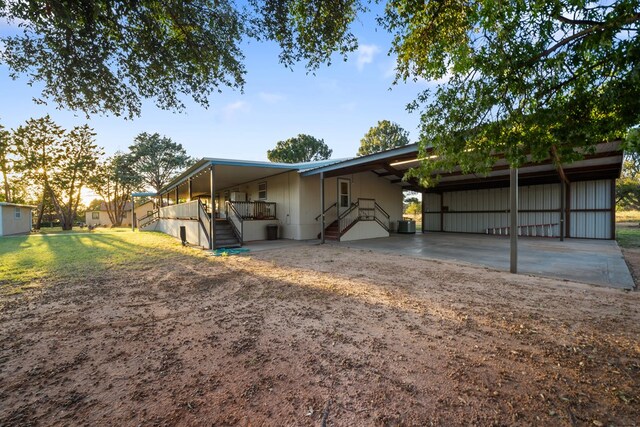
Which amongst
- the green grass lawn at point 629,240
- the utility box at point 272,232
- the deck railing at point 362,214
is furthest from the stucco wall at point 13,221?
the green grass lawn at point 629,240

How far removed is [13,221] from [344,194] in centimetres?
2552

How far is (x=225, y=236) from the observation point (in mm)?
11781

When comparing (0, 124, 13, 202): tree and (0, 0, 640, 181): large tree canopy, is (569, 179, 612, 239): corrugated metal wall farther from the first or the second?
(0, 124, 13, 202): tree

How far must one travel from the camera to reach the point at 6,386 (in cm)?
233

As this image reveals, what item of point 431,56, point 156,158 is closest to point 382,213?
point 431,56

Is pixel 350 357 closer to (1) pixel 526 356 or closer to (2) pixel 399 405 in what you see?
(2) pixel 399 405

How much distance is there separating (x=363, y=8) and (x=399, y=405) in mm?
6172

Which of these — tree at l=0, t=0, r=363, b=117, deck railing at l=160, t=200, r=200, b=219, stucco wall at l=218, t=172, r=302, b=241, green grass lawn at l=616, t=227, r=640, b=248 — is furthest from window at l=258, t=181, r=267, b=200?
green grass lawn at l=616, t=227, r=640, b=248

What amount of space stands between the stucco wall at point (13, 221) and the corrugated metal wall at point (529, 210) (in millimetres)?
30083

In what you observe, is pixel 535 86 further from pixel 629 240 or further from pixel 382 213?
pixel 629 240

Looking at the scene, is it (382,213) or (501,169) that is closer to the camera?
(501,169)

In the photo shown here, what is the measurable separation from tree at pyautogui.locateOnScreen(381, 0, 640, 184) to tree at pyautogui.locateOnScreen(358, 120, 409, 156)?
32.5 metres

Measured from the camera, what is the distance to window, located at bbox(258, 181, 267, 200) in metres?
15.5

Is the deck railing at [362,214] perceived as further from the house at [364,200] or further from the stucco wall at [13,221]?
the stucco wall at [13,221]
